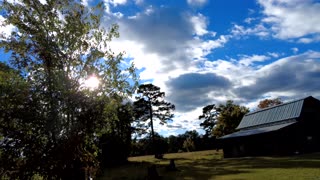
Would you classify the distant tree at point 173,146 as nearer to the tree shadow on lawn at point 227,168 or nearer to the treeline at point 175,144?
the treeline at point 175,144

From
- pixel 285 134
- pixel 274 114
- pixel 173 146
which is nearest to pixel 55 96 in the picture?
pixel 285 134

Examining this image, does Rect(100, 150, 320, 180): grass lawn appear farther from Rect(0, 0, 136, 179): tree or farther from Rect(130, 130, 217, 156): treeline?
Rect(130, 130, 217, 156): treeline

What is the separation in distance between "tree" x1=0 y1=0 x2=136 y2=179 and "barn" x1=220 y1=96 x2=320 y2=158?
30.0 m

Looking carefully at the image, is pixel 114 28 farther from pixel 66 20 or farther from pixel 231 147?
pixel 231 147

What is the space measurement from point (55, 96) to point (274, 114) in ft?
132

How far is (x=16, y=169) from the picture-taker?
14.5 m

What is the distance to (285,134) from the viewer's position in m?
42.2

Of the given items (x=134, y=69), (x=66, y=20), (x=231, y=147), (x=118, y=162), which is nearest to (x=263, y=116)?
(x=231, y=147)

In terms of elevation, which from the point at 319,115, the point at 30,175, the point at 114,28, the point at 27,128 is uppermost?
the point at 114,28

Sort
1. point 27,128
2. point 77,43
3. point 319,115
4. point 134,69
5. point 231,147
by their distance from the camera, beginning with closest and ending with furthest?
point 27,128 → point 77,43 → point 134,69 → point 319,115 → point 231,147

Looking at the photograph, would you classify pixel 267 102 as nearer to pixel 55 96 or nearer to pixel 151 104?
pixel 151 104

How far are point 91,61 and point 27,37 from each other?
341 centimetres

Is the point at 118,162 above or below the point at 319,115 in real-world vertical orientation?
below

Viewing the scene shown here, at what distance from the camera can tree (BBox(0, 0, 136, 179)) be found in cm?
1435
